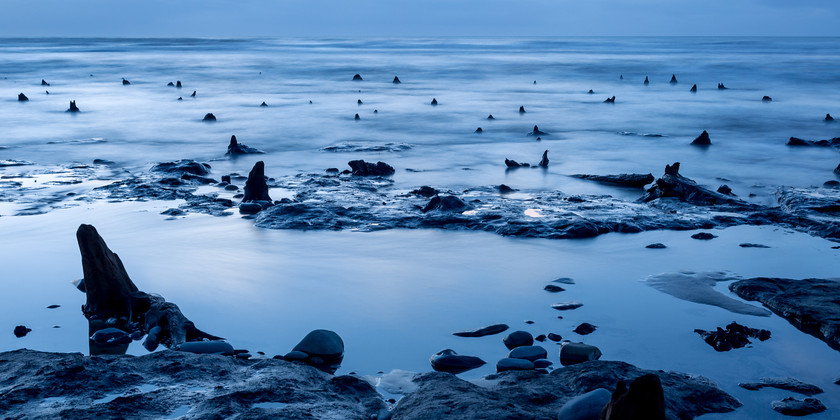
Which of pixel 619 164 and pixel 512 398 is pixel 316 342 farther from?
pixel 619 164

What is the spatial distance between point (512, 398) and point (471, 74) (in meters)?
37.3

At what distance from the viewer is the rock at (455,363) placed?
4.46 metres

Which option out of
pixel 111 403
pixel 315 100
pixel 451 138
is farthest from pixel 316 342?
pixel 315 100

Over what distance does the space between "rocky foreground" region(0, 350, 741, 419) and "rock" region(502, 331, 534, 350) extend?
1.74ft

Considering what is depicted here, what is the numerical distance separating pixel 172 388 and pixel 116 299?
5.69 feet

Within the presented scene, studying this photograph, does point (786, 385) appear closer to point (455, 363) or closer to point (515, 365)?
point (515, 365)

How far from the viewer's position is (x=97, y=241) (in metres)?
5.06

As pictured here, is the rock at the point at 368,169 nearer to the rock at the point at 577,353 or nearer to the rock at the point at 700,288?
the rock at the point at 700,288

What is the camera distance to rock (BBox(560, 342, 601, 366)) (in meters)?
4.50

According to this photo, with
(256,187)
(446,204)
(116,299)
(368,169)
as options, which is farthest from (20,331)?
(368,169)

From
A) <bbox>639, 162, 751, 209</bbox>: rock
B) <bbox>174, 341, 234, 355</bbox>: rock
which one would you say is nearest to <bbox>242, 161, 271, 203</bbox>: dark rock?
<bbox>174, 341, 234, 355</bbox>: rock

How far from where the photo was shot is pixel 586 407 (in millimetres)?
3312

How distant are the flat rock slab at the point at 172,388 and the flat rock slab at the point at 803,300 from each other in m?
2.99

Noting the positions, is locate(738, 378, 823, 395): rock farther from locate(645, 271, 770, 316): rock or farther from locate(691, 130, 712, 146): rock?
locate(691, 130, 712, 146): rock
